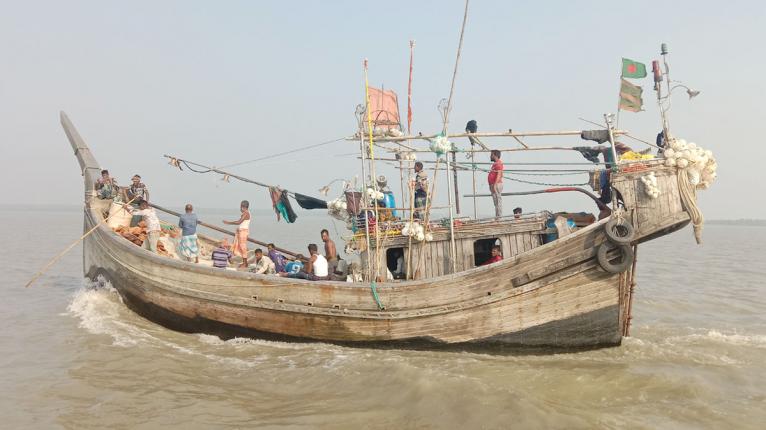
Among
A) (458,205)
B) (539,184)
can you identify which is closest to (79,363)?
(458,205)

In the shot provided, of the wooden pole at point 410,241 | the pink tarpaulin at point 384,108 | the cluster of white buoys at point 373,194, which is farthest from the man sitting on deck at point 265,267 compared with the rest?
the pink tarpaulin at point 384,108

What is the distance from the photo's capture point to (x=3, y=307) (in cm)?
1387

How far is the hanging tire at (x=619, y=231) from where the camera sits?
7.70 meters

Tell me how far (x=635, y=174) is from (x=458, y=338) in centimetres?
385

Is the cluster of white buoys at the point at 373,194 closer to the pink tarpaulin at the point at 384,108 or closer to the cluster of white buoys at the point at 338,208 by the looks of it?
the cluster of white buoys at the point at 338,208

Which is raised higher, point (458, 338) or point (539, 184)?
point (539, 184)

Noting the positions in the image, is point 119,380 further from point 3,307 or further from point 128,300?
point 3,307

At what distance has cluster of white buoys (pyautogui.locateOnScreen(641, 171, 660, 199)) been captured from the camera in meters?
7.69

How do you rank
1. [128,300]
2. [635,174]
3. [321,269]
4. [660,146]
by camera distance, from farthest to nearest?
[128,300] < [321,269] < [660,146] < [635,174]

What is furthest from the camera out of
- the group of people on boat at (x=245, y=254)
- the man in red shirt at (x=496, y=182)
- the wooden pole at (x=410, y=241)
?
the group of people on boat at (x=245, y=254)

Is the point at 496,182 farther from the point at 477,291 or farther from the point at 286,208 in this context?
the point at 286,208

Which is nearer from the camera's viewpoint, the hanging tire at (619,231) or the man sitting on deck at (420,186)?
the hanging tire at (619,231)

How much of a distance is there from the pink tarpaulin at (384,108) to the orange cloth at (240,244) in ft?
13.6

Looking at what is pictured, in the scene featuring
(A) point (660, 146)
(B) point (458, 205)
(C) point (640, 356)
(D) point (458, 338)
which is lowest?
(C) point (640, 356)
